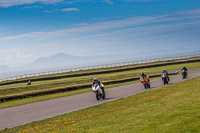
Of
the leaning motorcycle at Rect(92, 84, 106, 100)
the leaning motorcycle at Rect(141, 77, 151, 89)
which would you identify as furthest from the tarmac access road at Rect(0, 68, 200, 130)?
the leaning motorcycle at Rect(141, 77, 151, 89)

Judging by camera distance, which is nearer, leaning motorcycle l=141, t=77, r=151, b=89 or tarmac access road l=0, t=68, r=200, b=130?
tarmac access road l=0, t=68, r=200, b=130

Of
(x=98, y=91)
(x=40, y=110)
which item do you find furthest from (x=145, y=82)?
(x=40, y=110)

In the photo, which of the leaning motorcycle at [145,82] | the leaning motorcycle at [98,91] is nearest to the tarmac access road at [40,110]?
the leaning motorcycle at [98,91]

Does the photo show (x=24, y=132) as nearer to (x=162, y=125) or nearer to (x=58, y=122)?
(x=58, y=122)

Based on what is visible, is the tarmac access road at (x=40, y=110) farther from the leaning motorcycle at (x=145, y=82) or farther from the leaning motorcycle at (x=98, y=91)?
the leaning motorcycle at (x=145, y=82)

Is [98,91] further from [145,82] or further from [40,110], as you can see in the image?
[145,82]

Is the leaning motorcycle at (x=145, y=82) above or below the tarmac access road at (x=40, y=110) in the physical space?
above

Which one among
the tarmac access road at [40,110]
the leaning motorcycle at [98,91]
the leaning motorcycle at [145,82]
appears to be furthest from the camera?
the leaning motorcycle at [145,82]

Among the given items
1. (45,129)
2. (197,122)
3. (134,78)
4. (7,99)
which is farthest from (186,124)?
(134,78)

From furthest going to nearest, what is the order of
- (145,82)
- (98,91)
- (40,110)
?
(145,82)
(98,91)
(40,110)

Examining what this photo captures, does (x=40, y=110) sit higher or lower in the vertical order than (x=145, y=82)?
lower

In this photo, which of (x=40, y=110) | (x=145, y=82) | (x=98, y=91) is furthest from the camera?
(x=145, y=82)

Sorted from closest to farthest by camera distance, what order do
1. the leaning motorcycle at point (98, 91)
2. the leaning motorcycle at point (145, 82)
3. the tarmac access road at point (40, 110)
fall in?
the tarmac access road at point (40, 110), the leaning motorcycle at point (98, 91), the leaning motorcycle at point (145, 82)

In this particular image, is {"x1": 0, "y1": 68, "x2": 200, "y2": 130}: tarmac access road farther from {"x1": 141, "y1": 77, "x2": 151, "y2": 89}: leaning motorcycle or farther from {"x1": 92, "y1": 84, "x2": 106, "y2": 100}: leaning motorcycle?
{"x1": 141, "y1": 77, "x2": 151, "y2": 89}: leaning motorcycle
